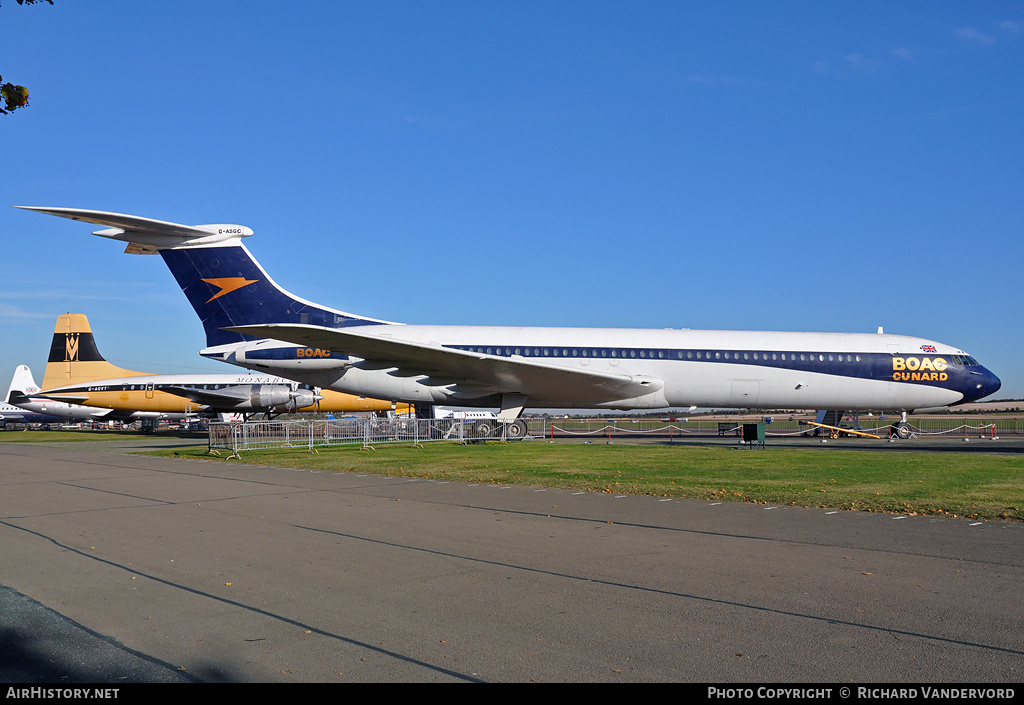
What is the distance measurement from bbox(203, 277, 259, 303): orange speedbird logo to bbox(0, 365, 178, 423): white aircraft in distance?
29.5 meters

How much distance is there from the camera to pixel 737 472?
14.8 metres

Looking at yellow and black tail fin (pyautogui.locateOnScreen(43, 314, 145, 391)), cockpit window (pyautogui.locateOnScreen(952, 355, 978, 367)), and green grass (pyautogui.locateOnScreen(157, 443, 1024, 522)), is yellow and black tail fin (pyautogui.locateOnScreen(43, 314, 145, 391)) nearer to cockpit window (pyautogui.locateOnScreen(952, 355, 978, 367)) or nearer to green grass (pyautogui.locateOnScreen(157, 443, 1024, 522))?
green grass (pyautogui.locateOnScreen(157, 443, 1024, 522))

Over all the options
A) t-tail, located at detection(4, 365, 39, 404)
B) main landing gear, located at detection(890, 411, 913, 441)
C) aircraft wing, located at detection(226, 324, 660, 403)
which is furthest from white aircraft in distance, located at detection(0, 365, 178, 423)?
main landing gear, located at detection(890, 411, 913, 441)

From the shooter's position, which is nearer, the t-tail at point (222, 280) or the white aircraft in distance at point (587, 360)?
the t-tail at point (222, 280)

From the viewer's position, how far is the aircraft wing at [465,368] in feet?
76.0

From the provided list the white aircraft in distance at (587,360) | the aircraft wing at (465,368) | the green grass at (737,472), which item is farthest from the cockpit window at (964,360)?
the aircraft wing at (465,368)

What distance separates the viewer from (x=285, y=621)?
496cm

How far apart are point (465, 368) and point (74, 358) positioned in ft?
134

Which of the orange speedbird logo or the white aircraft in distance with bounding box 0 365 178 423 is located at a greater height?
the orange speedbird logo

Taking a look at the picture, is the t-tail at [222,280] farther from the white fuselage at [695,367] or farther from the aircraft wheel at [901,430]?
the aircraft wheel at [901,430]

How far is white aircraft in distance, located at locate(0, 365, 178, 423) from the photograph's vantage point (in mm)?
54719

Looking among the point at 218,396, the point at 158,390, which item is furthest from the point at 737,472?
the point at 158,390

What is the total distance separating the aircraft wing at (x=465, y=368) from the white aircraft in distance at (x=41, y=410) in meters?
34.1
